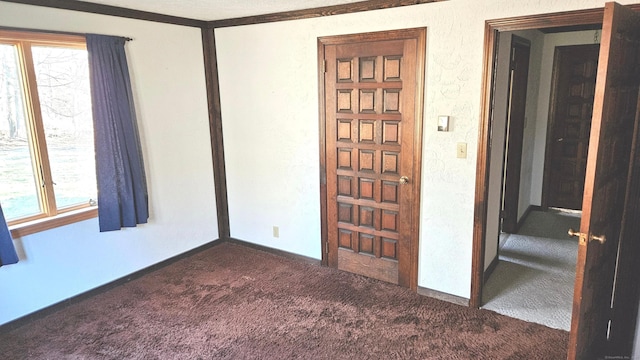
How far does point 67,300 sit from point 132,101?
1605mm

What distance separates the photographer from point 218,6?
3219mm

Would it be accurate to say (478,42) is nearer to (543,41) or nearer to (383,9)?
(383,9)

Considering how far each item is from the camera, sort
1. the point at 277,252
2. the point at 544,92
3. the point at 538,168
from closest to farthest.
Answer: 1. the point at 277,252
2. the point at 544,92
3. the point at 538,168

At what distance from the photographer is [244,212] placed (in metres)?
4.29

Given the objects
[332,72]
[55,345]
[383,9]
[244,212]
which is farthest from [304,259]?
[383,9]

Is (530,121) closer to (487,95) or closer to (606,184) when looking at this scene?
(487,95)

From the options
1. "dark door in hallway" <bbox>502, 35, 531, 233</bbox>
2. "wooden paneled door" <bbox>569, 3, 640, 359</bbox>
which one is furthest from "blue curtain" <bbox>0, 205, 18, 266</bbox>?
"dark door in hallway" <bbox>502, 35, 531, 233</bbox>

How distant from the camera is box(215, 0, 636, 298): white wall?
2.82 metres

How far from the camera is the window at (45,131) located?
2.79m

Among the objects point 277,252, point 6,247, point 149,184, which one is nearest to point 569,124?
point 277,252

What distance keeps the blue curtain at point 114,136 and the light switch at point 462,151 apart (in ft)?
8.23

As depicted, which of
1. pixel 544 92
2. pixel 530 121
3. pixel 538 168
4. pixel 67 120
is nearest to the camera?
pixel 67 120

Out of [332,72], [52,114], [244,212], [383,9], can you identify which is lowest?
[244,212]

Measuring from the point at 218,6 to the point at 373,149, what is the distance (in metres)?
1.62
